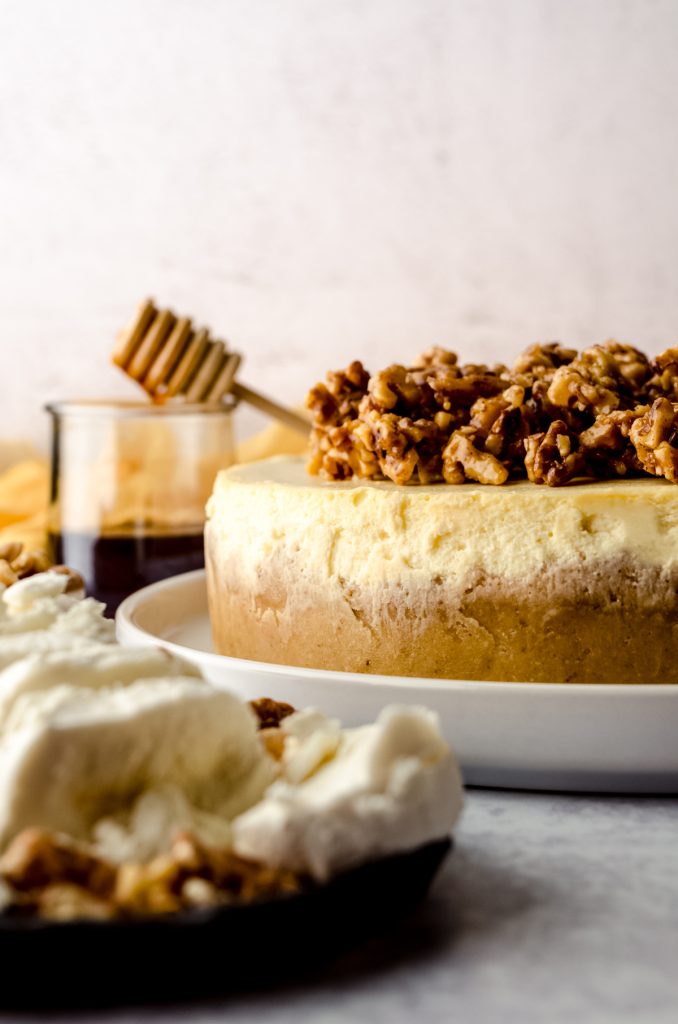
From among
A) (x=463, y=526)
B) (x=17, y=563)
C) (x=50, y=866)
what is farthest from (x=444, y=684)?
(x=17, y=563)

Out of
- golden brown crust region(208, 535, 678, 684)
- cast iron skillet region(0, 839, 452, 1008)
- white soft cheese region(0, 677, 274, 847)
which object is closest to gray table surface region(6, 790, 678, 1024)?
cast iron skillet region(0, 839, 452, 1008)

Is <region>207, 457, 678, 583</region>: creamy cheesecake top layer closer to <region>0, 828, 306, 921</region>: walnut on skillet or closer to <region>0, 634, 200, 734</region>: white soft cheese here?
<region>0, 634, 200, 734</region>: white soft cheese

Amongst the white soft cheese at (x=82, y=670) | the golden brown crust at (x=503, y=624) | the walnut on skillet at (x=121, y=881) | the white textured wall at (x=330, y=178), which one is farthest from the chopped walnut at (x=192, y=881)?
the white textured wall at (x=330, y=178)

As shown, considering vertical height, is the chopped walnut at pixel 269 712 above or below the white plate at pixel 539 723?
above

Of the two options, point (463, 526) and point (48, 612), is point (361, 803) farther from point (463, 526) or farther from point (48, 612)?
point (463, 526)

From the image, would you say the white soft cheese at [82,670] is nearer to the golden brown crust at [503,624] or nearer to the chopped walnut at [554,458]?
the golden brown crust at [503,624]

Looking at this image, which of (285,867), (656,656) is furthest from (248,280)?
(285,867)

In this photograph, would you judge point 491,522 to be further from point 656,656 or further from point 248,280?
point 248,280
